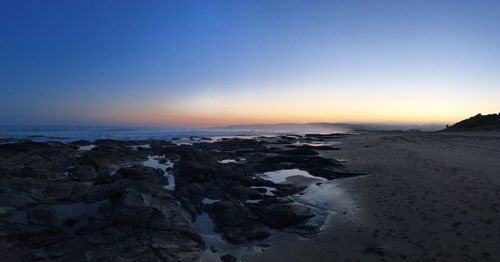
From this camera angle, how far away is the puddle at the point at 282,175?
19922 mm

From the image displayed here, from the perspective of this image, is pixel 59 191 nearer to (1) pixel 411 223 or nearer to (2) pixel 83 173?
(2) pixel 83 173

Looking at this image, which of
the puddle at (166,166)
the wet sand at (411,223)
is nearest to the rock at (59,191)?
the puddle at (166,166)

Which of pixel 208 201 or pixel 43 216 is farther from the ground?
pixel 43 216

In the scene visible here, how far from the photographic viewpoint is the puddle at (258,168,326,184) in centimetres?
1992

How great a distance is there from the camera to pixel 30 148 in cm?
3022

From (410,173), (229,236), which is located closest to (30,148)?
(229,236)

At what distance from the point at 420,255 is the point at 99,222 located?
836 centimetres

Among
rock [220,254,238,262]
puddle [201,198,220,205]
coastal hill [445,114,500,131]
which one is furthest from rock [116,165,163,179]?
coastal hill [445,114,500,131]

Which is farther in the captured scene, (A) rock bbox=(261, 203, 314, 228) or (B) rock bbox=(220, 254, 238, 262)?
(A) rock bbox=(261, 203, 314, 228)

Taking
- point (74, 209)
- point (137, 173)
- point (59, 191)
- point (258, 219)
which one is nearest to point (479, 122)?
point (137, 173)

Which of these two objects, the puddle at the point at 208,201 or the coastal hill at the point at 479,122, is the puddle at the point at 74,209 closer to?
the puddle at the point at 208,201

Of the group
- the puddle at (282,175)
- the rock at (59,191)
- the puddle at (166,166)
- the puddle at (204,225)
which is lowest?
the puddle at (204,225)

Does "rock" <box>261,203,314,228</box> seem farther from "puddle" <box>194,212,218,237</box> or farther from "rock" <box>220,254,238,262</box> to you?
"rock" <box>220,254,238,262</box>

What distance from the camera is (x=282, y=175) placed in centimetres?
A: 2139
